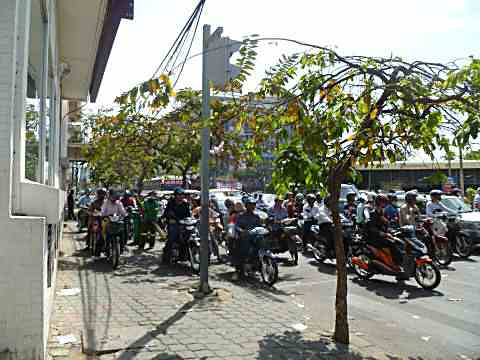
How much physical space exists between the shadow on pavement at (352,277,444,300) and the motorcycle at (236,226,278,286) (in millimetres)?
1778

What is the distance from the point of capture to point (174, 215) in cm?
1083

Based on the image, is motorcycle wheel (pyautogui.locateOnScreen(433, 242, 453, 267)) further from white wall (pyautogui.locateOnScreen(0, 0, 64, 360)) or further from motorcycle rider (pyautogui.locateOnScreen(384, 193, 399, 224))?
→ white wall (pyautogui.locateOnScreen(0, 0, 64, 360))

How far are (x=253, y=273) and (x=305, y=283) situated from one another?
1131mm

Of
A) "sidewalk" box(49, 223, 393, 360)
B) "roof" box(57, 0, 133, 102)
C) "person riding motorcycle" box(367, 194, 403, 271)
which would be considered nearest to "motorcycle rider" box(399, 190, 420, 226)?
"person riding motorcycle" box(367, 194, 403, 271)

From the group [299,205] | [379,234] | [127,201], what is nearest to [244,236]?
[379,234]

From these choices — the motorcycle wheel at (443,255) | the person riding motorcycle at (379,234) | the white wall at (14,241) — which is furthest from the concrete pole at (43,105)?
the motorcycle wheel at (443,255)

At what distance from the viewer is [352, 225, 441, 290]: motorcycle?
8695 mm

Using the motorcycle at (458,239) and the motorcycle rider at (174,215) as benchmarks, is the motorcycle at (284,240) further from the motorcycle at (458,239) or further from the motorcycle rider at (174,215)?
the motorcycle at (458,239)

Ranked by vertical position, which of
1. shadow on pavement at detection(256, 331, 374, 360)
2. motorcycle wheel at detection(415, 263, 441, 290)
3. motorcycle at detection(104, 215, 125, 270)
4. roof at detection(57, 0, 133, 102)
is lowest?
shadow on pavement at detection(256, 331, 374, 360)

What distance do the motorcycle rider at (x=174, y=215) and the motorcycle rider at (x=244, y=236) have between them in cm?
156

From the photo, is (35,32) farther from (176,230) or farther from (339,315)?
(176,230)

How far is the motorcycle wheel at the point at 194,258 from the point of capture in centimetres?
996

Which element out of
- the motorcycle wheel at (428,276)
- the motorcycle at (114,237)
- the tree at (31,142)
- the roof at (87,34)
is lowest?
the motorcycle wheel at (428,276)

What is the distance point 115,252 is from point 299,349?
248 inches
